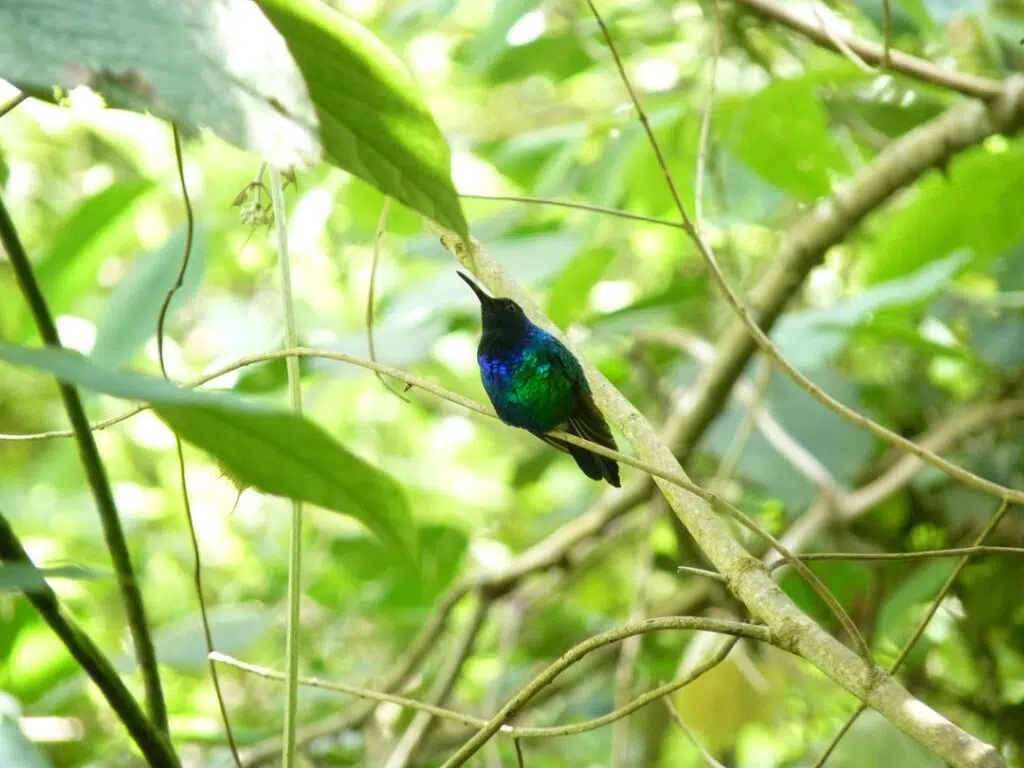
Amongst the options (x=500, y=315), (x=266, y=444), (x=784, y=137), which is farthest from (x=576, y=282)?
(x=266, y=444)

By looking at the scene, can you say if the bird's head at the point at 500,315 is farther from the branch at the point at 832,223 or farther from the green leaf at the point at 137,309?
the branch at the point at 832,223

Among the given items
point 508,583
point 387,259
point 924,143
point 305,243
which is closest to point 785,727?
point 508,583

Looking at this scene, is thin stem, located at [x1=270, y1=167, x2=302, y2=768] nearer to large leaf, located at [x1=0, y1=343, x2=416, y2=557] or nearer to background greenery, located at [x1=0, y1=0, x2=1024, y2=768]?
large leaf, located at [x1=0, y1=343, x2=416, y2=557]

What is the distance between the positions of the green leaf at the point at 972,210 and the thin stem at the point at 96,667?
176 centimetres

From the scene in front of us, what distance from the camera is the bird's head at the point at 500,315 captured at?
4.68 ft

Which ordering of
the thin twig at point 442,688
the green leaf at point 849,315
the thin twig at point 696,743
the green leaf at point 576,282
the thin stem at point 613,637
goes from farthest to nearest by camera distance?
the green leaf at point 576,282 → the green leaf at point 849,315 → the thin twig at point 442,688 → the thin twig at point 696,743 → the thin stem at point 613,637

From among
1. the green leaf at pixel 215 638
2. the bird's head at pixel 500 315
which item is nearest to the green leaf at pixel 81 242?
the green leaf at pixel 215 638

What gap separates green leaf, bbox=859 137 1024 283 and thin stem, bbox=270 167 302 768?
1506mm

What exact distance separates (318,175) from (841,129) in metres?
1.27

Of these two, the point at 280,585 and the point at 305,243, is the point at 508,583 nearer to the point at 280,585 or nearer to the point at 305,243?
the point at 280,585

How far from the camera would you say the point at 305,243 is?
2.78 meters

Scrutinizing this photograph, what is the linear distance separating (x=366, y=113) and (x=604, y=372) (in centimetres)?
191

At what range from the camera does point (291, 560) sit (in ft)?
2.71

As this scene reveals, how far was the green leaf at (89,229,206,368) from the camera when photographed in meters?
1.51
